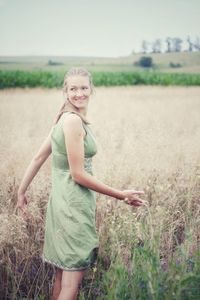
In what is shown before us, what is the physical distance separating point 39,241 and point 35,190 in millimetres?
391

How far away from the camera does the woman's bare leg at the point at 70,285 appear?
1.66 metres

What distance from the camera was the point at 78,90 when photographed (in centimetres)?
171

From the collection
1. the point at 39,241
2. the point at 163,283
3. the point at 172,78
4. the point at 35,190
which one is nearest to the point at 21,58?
the point at 35,190

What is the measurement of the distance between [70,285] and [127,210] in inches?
33.6

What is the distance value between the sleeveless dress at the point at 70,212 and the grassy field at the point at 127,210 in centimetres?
13

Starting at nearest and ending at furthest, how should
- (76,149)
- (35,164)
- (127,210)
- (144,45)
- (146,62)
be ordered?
(76,149) → (35,164) → (127,210) → (144,45) → (146,62)

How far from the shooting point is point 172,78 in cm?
1584

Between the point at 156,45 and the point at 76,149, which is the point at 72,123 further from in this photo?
the point at 156,45

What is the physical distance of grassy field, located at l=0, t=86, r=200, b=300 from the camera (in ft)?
5.53

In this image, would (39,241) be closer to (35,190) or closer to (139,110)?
(35,190)

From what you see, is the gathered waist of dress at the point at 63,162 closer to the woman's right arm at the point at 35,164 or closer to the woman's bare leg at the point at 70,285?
the woman's right arm at the point at 35,164

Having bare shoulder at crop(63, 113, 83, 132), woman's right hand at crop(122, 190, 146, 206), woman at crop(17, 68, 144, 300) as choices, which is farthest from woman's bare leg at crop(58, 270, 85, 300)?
bare shoulder at crop(63, 113, 83, 132)

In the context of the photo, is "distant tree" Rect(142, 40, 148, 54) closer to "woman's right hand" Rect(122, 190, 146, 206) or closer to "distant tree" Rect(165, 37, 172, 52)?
"distant tree" Rect(165, 37, 172, 52)

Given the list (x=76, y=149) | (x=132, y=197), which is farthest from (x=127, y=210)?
(x=76, y=149)
